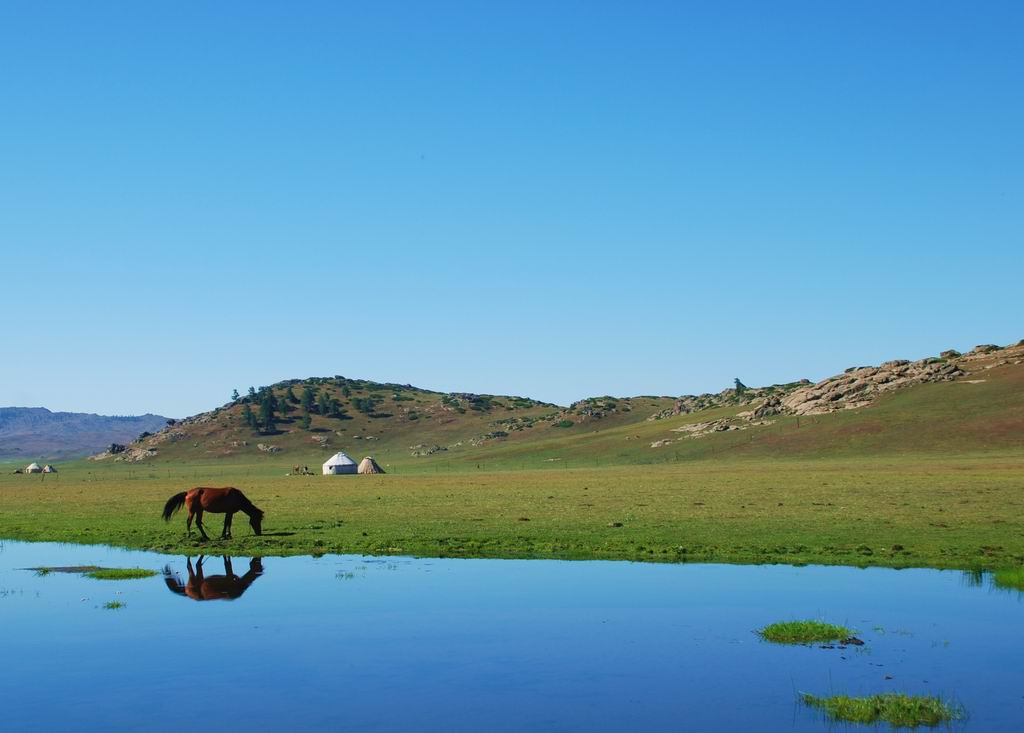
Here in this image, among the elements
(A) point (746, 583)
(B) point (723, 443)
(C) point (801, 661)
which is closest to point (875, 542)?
(A) point (746, 583)

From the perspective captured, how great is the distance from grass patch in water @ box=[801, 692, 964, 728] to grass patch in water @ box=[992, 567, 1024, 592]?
1163 cm

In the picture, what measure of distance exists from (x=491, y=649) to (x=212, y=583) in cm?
1141

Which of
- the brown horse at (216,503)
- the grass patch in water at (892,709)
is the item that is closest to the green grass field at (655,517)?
the brown horse at (216,503)

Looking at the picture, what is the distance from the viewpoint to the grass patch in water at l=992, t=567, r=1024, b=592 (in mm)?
24578

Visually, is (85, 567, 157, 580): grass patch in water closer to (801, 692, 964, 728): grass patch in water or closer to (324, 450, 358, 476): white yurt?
(801, 692, 964, 728): grass patch in water

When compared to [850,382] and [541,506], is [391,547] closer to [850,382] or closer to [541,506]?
[541,506]

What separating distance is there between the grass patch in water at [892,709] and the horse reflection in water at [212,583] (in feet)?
50.9

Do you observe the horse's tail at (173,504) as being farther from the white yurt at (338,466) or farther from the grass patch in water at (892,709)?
the white yurt at (338,466)

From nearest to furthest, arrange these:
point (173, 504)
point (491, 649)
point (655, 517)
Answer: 1. point (491, 649)
2. point (173, 504)
3. point (655, 517)

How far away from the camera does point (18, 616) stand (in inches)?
886

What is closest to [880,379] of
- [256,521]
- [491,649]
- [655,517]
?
[655,517]

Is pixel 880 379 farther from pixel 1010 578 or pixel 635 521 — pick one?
pixel 1010 578

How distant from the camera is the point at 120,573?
2855 centimetres

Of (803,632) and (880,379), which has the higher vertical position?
(880,379)
